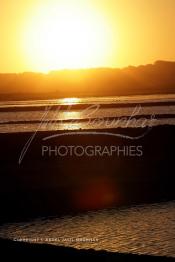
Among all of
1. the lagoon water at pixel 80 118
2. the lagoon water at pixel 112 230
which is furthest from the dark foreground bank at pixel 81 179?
the lagoon water at pixel 80 118

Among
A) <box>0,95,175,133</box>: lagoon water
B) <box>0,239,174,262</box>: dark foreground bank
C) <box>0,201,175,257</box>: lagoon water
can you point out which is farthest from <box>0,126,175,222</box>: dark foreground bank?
<box>0,95,175,133</box>: lagoon water

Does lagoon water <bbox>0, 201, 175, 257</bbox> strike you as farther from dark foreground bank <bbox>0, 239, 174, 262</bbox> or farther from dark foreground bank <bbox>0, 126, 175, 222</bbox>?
dark foreground bank <bbox>0, 239, 174, 262</bbox>

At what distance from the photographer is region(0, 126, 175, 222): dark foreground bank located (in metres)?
19.5

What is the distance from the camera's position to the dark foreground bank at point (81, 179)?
19484mm

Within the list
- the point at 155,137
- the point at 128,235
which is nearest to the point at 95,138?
the point at 155,137

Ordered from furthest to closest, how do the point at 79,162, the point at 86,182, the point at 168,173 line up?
1. the point at 79,162
2. the point at 168,173
3. the point at 86,182

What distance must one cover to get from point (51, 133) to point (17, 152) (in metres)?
9.23

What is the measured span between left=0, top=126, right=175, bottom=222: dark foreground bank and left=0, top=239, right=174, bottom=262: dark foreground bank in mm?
5454

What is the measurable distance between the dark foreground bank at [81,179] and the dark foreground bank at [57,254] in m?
5.45

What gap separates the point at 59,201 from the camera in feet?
65.0

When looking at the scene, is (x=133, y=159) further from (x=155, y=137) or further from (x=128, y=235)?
(x=128, y=235)

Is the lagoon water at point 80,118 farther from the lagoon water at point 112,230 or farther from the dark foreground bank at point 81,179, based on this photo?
the lagoon water at point 112,230

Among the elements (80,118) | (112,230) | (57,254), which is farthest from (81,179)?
(80,118)

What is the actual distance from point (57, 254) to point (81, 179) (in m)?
11.2
